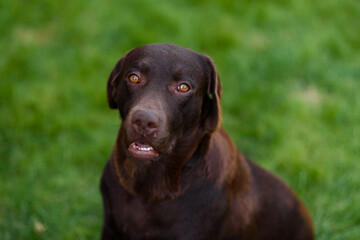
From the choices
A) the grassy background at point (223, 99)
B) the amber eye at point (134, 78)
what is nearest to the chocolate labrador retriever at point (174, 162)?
the amber eye at point (134, 78)

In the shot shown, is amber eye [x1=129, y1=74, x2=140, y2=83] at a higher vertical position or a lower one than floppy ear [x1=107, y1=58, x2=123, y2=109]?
higher

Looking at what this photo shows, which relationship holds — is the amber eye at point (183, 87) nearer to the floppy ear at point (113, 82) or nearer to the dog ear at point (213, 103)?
the dog ear at point (213, 103)

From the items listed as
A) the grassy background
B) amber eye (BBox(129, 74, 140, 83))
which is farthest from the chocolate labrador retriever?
the grassy background

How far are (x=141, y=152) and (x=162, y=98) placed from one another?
331 millimetres

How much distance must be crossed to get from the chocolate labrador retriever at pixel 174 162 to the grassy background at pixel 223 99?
41.4 inches

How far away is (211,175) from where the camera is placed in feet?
9.25

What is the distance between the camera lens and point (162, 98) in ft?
8.21

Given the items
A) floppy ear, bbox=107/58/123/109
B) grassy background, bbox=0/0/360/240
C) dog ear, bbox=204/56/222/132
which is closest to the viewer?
dog ear, bbox=204/56/222/132

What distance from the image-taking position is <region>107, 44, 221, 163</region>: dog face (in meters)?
2.44

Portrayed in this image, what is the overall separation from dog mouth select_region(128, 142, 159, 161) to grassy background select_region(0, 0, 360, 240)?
1.40m

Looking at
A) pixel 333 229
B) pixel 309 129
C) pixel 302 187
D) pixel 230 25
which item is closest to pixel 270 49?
pixel 230 25

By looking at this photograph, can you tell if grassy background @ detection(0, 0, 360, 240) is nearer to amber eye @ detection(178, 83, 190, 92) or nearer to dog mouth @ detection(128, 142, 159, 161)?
dog mouth @ detection(128, 142, 159, 161)

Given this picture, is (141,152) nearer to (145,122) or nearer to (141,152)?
(141,152)

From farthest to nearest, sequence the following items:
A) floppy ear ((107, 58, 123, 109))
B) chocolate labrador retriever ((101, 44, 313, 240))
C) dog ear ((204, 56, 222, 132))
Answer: floppy ear ((107, 58, 123, 109)) → dog ear ((204, 56, 222, 132)) → chocolate labrador retriever ((101, 44, 313, 240))
